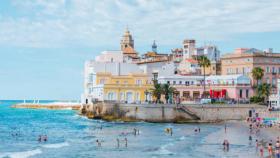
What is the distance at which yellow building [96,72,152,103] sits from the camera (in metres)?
102

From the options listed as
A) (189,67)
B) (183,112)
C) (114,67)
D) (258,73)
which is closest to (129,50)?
(189,67)

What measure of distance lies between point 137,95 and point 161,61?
1949cm

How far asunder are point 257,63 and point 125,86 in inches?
979

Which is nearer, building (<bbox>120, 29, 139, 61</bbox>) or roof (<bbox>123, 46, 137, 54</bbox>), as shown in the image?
building (<bbox>120, 29, 139, 61</bbox>)

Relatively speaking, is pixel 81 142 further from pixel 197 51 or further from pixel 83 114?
pixel 197 51

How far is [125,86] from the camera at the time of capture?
338 ft

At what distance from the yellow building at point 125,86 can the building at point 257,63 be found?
1713 cm

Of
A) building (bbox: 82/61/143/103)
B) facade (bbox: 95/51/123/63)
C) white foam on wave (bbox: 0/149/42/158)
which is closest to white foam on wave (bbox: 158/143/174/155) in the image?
white foam on wave (bbox: 0/149/42/158)

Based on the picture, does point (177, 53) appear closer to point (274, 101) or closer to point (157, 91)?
point (157, 91)

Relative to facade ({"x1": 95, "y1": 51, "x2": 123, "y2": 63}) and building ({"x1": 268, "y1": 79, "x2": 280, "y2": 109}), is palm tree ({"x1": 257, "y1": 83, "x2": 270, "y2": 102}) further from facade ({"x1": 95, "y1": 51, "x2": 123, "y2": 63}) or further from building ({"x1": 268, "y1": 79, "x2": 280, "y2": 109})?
facade ({"x1": 95, "y1": 51, "x2": 123, "y2": 63})

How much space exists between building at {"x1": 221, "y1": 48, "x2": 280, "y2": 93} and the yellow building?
56.2 ft

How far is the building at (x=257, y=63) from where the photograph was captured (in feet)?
341

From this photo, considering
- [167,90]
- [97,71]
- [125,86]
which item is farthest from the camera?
[97,71]

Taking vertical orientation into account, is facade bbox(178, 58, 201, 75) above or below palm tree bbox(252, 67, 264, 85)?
above
